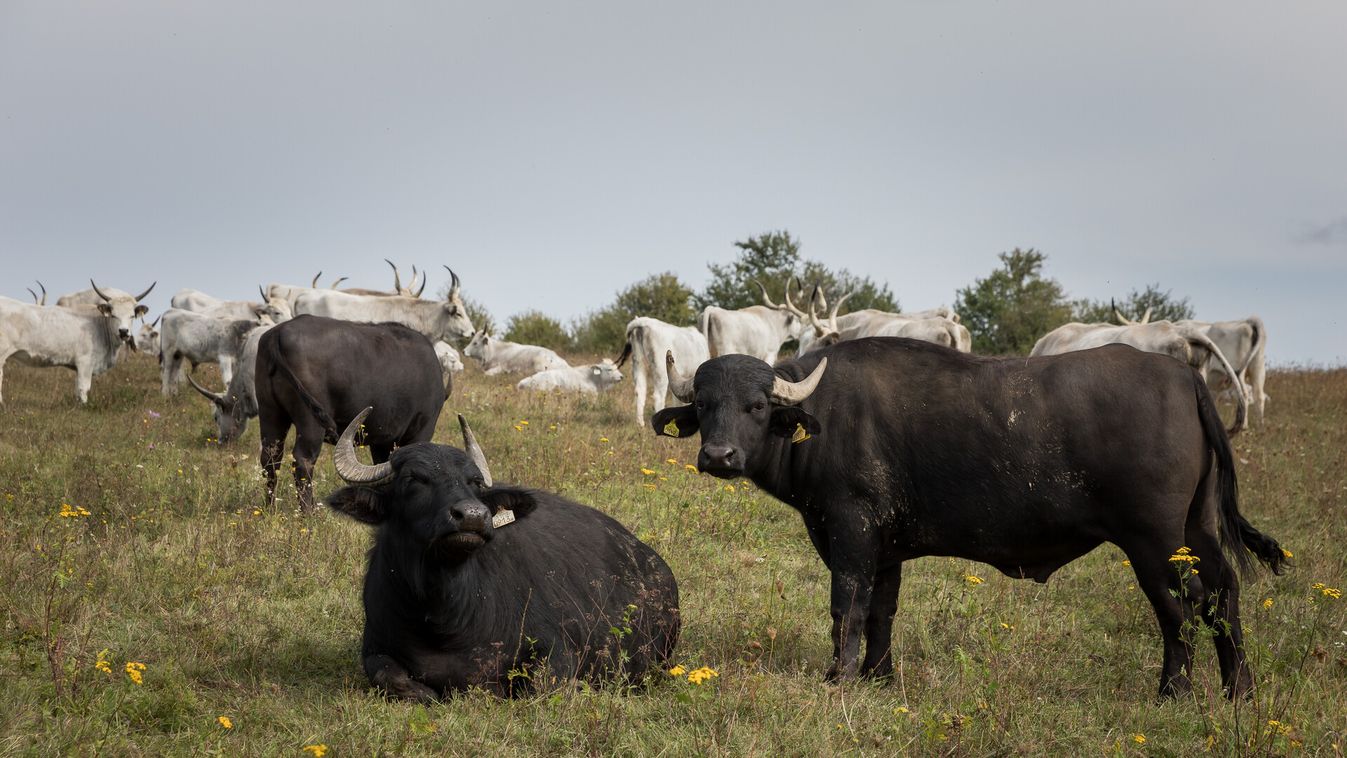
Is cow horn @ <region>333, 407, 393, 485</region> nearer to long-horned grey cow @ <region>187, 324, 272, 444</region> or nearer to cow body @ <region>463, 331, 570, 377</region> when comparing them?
long-horned grey cow @ <region>187, 324, 272, 444</region>

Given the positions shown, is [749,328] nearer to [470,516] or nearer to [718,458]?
[718,458]

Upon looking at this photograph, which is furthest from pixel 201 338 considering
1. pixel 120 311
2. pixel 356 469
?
pixel 356 469

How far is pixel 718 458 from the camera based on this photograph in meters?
5.64

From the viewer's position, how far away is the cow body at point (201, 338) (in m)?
18.4

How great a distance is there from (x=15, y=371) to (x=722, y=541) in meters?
18.0

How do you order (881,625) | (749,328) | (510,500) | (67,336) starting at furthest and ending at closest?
(749,328) < (67,336) < (881,625) < (510,500)

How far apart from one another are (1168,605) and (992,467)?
1166 millimetres

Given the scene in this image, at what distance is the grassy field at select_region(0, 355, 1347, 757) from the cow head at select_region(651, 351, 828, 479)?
3.12 ft

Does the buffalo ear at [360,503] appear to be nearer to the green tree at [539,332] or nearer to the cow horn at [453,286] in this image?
the cow horn at [453,286]

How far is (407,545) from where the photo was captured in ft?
16.5

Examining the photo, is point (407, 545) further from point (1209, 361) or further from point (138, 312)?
point (138, 312)

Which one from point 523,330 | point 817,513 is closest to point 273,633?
point 817,513

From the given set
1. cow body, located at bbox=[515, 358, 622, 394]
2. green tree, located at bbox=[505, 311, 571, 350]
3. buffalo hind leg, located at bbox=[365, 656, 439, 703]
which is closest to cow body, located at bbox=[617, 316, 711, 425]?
cow body, located at bbox=[515, 358, 622, 394]

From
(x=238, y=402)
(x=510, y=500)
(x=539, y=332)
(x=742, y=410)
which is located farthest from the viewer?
(x=539, y=332)
